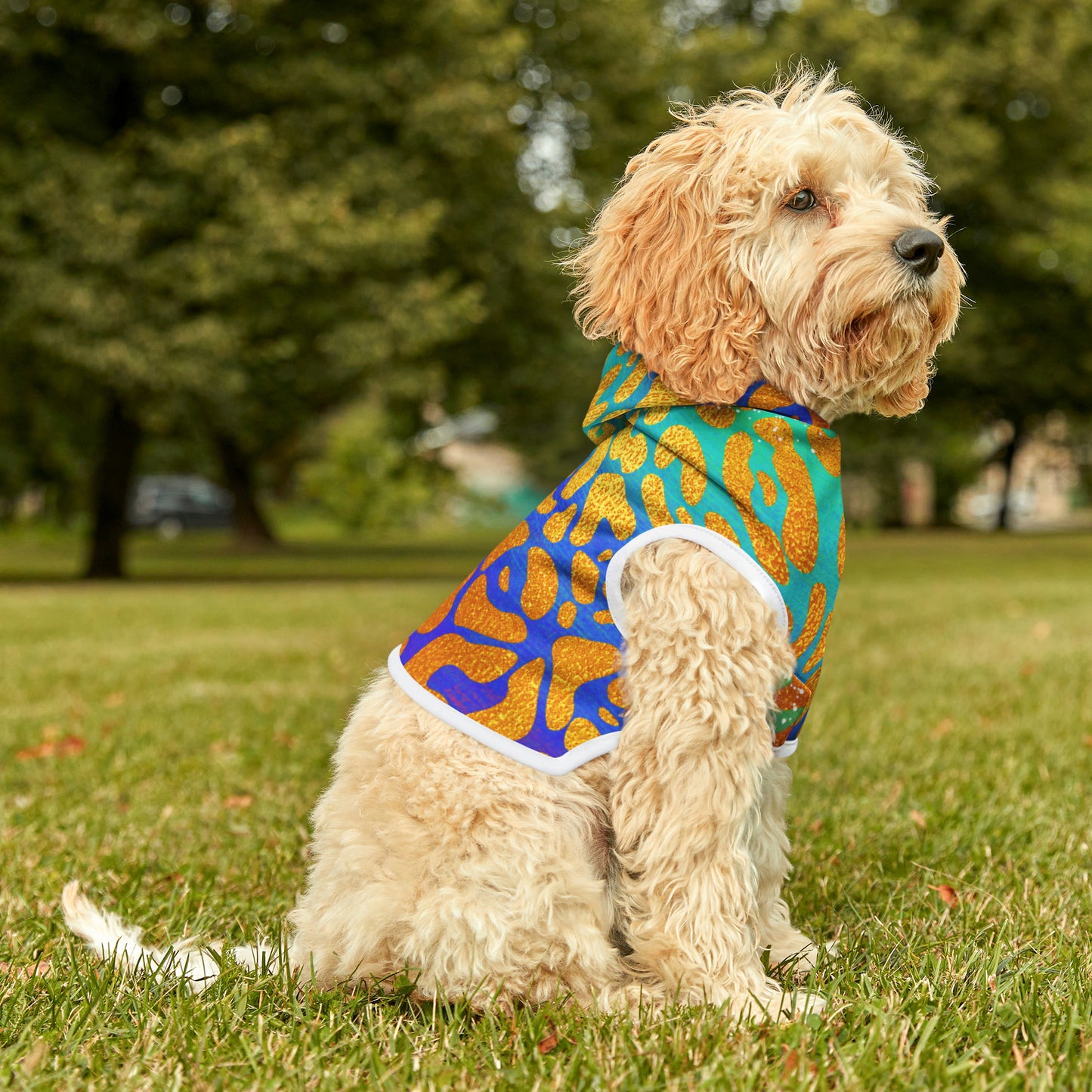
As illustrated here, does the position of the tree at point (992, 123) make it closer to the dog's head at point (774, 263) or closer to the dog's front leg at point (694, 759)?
the dog's head at point (774, 263)

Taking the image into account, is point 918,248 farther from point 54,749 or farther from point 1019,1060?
point 54,749

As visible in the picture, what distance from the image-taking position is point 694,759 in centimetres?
265

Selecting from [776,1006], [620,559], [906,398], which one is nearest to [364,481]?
[906,398]

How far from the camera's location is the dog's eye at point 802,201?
110 inches

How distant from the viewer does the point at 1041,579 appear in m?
16.1

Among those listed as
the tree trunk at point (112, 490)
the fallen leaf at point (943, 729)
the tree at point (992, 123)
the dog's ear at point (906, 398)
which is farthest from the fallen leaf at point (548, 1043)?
the tree trunk at point (112, 490)

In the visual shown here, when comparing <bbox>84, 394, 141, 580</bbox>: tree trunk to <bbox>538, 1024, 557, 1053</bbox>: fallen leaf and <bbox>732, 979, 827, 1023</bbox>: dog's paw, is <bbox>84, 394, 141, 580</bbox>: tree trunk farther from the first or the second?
<bbox>732, 979, 827, 1023</bbox>: dog's paw

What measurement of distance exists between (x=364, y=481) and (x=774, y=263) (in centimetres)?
3724

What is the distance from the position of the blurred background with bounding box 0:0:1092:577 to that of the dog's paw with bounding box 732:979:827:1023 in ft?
28.6

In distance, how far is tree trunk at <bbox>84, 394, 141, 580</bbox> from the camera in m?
19.3

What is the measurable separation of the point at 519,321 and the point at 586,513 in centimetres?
1803

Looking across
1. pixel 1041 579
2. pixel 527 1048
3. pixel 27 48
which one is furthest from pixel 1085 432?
pixel 527 1048

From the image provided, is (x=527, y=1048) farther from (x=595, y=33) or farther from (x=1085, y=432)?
(x=1085, y=432)

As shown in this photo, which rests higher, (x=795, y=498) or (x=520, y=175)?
(x=520, y=175)
